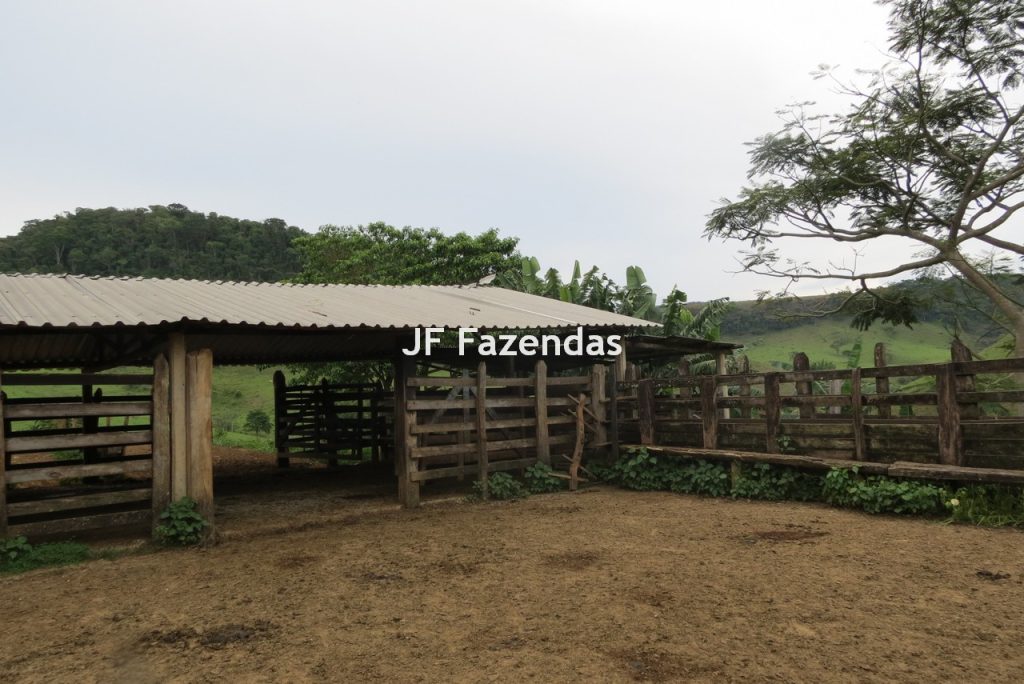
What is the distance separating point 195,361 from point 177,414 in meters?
0.58

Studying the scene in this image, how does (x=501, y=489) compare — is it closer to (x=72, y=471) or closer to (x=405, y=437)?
(x=405, y=437)

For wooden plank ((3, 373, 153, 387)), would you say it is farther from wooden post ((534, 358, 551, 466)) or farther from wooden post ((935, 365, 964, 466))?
wooden post ((935, 365, 964, 466))

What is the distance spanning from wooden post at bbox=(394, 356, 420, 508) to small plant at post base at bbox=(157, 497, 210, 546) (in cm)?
258

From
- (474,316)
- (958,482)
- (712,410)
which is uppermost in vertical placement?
(474,316)

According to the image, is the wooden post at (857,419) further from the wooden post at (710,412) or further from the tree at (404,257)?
the tree at (404,257)

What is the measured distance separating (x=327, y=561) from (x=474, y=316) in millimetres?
4552

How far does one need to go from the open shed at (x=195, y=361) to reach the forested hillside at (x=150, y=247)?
28229mm

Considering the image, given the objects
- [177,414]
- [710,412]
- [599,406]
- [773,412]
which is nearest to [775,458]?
[773,412]

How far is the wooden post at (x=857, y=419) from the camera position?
8266 mm

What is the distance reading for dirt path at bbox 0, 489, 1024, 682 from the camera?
4.01 meters

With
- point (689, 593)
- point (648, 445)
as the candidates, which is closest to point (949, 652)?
point (689, 593)

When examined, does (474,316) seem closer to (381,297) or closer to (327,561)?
(381,297)

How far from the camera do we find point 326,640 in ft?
14.8

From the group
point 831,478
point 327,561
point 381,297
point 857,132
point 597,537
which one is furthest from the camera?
point 857,132
